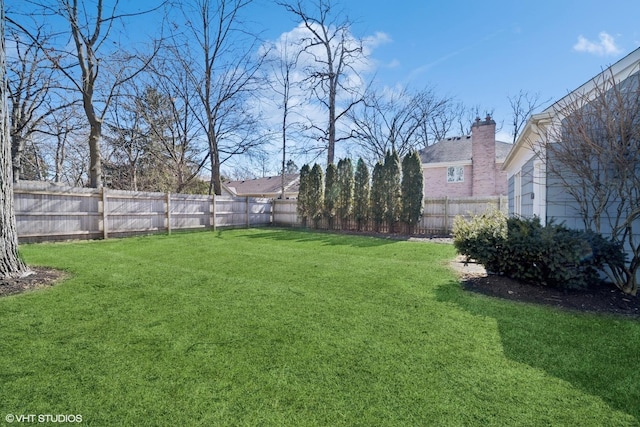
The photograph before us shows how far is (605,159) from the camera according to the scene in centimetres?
405

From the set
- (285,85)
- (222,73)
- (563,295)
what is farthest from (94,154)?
(563,295)

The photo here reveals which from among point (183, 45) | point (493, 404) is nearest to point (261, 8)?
point (183, 45)

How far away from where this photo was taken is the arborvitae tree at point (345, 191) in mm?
13875

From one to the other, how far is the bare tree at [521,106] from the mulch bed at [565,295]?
2524cm

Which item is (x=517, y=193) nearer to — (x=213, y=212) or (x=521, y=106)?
(x=213, y=212)

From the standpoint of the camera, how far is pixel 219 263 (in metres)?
6.06

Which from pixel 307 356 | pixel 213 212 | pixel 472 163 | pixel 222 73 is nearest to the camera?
pixel 307 356

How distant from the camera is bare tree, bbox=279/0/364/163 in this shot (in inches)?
671

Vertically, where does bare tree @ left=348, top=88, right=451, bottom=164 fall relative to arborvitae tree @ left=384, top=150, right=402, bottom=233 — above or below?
above

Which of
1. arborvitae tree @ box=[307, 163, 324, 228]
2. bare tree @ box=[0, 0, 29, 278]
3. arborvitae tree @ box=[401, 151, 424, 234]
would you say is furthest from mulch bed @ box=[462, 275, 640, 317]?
arborvitae tree @ box=[307, 163, 324, 228]

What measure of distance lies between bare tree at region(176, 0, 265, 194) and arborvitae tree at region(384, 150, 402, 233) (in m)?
8.57

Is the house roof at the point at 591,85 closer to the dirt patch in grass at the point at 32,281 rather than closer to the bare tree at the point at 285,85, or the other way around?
the dirt patch in grass at the point at 32,281

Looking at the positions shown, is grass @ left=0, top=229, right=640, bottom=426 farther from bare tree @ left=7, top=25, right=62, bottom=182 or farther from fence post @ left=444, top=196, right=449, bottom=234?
bare tree @ left=7, top=25, right=62, bottom=182

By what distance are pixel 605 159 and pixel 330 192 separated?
1071 cm
